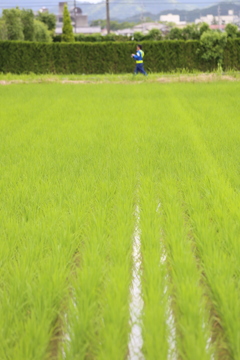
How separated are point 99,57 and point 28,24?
1721 centimetres

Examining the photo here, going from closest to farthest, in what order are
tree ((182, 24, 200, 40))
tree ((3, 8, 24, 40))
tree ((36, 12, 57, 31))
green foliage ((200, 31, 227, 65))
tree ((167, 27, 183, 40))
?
1. green foliage ((200, 31, 227, 65))
2. tree ((182, 24, 200, 40))
3. tree ((3, 8, 24, 40))
4. tree ((167, 27, 183, 40))
5. tree ((36, 12, 57, 31))

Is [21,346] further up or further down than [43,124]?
further up

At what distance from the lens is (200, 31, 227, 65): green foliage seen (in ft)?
70.3

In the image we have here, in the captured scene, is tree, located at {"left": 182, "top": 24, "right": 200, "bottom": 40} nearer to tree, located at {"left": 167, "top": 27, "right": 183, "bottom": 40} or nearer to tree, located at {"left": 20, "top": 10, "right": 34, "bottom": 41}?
tree, located at {"left": 167, "top": 27, "right": 183, "bottom": 40}

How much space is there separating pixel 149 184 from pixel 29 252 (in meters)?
1.69

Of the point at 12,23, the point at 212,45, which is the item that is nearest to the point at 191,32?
the point at 212,45

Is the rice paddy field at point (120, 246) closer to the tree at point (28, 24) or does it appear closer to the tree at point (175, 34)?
the tree at point (175, 34)

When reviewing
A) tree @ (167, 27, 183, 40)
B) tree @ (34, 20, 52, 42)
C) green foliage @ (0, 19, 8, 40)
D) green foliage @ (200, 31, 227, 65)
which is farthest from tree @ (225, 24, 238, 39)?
tree @ (34, 20, 52, 42)

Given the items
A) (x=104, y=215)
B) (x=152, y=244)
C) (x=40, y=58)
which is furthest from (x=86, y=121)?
(x=40, y=58)

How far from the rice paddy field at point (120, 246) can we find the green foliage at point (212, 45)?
16029 mm

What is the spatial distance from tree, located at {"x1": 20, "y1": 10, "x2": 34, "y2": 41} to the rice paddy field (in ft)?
108

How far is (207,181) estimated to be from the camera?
166 inches

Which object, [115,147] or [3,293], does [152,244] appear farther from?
[115,147]

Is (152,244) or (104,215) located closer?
(152,244)
